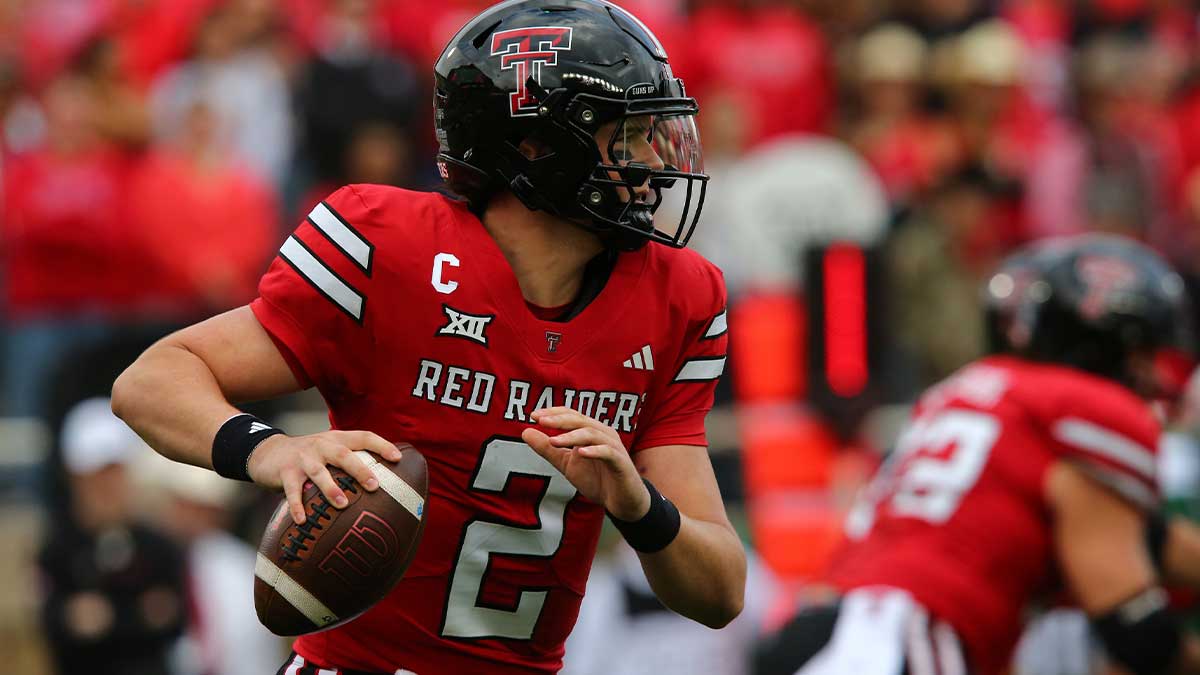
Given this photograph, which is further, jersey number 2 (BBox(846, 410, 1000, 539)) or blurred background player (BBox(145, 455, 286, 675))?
blurred background player (BBox(145, 455, 286, 675))

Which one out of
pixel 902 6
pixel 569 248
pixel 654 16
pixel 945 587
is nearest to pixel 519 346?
pixel 569 248

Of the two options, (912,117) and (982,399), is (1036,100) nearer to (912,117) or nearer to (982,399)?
(912,117)

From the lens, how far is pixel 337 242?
338 centimetres

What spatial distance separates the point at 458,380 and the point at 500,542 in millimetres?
332

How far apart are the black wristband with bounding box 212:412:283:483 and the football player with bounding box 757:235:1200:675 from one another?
7.34ft

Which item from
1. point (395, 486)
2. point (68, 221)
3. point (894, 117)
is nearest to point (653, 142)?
point (395, 486)

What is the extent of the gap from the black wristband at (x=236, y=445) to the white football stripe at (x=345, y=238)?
400 millimetres

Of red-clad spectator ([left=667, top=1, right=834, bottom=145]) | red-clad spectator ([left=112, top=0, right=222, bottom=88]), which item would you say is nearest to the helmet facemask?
red-clad spectator ([left=112, top=0, right=222, bottom=88])

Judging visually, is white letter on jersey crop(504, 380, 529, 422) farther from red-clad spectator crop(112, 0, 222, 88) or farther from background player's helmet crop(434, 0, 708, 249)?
red-clad spectator crop(112, 0, 222, 88)

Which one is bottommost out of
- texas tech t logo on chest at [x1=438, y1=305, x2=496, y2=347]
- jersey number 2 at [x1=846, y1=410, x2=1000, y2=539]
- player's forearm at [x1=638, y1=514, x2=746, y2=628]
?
jersey number 2 at [x1=846, y1=410, x2=1000, y2=539]

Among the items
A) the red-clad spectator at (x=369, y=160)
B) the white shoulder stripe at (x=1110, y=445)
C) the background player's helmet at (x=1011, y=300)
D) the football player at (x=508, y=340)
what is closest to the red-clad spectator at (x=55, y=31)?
the red-clad spectator at (x=369, y=160)

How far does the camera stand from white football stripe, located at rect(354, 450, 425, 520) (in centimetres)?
307

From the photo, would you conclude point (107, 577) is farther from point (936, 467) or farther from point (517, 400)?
point (517, 400)

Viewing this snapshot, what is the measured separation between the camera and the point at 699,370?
3633mm
